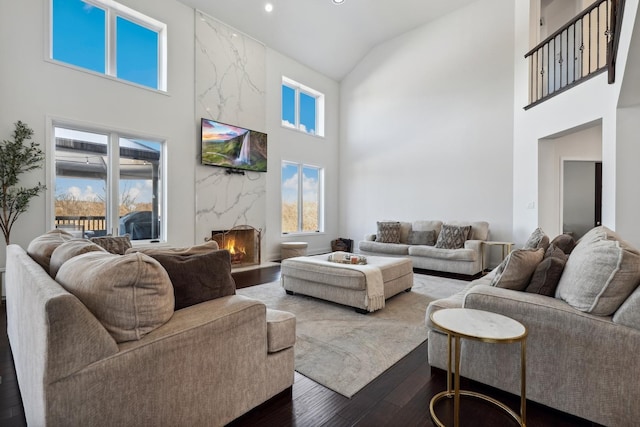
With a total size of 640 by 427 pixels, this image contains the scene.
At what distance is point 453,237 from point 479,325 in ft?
14.3

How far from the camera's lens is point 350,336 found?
107 inches

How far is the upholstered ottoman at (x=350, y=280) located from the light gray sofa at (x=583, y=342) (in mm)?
1452

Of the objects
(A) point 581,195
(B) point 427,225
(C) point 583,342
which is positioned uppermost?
(A) point 581,195

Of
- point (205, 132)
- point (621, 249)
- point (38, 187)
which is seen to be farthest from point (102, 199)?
point (621, 249)

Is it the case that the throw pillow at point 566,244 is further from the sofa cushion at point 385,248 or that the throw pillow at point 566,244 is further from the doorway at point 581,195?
the doorway at point 581,195

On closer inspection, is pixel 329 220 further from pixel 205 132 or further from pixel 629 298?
pixel 629 298

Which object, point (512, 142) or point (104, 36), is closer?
point (104, 36)

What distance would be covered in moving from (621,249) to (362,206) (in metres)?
6.31

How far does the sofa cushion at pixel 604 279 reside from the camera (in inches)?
61.1

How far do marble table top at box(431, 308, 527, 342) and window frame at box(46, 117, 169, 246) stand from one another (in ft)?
15.4

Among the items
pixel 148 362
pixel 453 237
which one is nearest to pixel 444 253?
pixel 453 237

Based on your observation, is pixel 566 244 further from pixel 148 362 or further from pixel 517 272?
pixel 148 362

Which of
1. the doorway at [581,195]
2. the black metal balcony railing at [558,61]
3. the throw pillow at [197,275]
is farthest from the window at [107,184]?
the doorway at [581,195]

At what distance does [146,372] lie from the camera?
1253 millimetres
